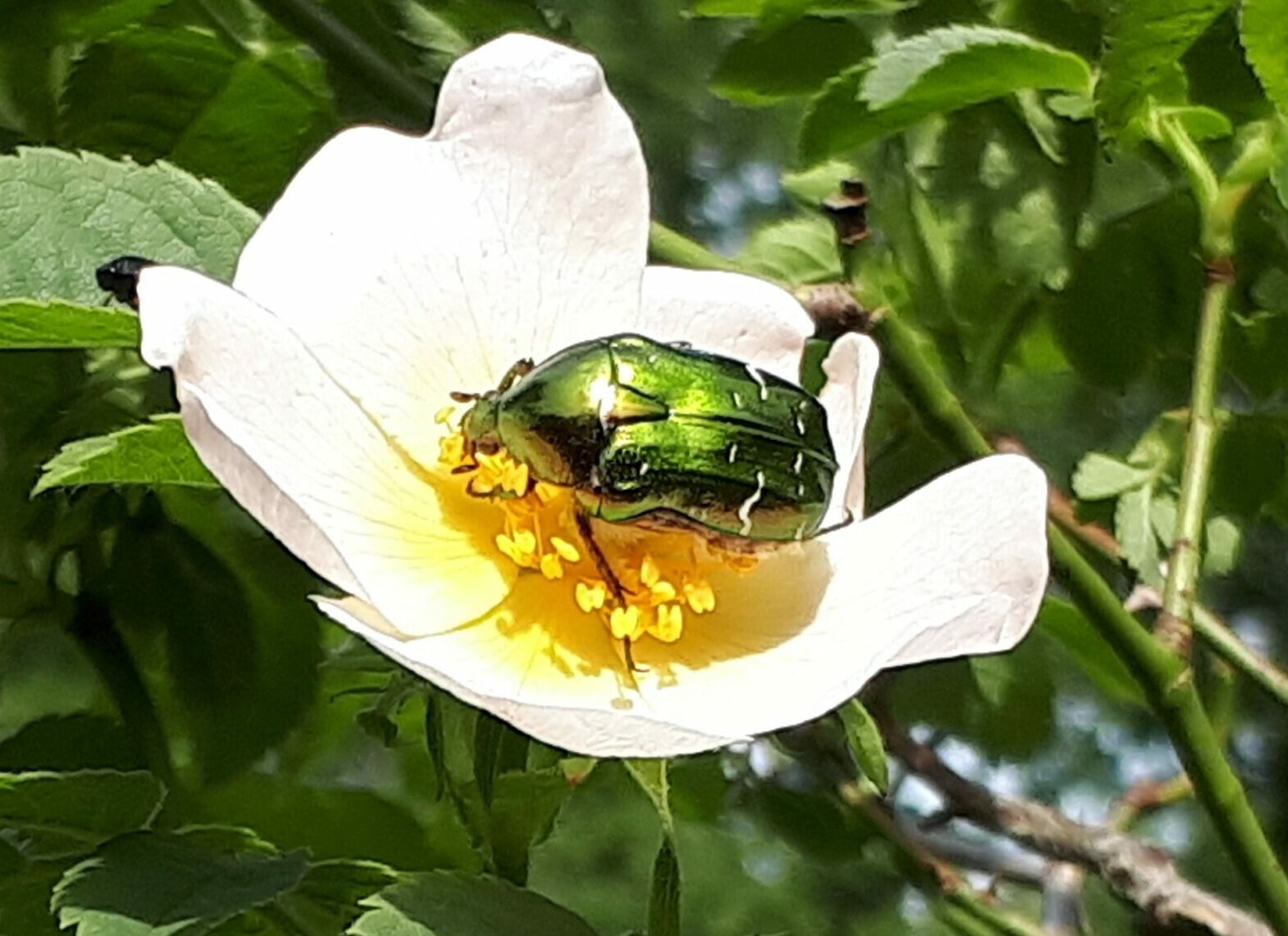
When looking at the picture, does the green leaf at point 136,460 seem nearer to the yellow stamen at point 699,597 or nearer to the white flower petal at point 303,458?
the white flower petal at point 303,458

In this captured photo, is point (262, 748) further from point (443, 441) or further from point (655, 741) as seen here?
point (655, 741)

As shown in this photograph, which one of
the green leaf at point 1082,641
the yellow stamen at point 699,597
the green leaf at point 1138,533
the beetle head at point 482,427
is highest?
the beetle head at point 482,427

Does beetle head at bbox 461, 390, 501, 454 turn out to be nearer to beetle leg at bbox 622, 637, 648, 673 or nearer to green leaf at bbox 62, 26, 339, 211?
beetle leg at bbox 622, 637, 648, 673

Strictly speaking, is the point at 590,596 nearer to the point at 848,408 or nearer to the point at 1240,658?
the point at 848,408

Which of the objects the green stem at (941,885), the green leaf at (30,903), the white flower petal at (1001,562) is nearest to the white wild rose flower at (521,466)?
the white flower petal at (1001,562)

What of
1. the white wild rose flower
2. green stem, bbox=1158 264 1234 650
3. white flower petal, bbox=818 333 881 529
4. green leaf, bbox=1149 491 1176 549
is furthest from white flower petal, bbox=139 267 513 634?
green leaf, bbox=1149 491 1176 549

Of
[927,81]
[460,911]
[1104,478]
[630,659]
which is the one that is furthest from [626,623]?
[1104,478]

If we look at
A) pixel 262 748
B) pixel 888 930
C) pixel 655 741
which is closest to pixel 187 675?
pixel 262 748
